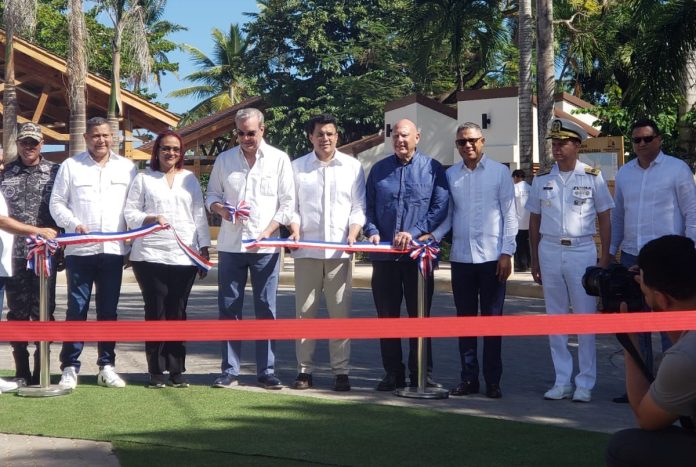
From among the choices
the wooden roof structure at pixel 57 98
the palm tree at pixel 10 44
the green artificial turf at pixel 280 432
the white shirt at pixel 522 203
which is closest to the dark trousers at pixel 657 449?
the green artificial turf at pixel 280 432

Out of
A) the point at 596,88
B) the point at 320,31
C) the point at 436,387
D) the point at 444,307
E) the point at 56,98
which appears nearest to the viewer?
the point at 436,387

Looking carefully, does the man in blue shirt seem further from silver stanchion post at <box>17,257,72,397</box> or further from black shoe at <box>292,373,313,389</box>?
silver stanchion post at <box>17,257,72,397</box>

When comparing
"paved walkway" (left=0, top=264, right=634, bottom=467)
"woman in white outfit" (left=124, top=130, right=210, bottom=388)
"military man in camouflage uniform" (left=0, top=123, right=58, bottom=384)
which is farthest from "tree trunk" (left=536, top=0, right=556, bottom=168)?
"military man in camouflage uniform" (left=0, top=123, right=58, bottom=384)

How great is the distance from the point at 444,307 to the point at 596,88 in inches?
972

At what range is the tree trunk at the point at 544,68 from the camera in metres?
18.0

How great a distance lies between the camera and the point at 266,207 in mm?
8078

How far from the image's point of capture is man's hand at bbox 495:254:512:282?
7.79 meters

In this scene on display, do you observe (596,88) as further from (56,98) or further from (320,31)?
(56,98)

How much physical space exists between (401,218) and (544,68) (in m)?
11.2

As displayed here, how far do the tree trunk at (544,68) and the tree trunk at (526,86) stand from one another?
5.18 ft

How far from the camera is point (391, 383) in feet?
26.1

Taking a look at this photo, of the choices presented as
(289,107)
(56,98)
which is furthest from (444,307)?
(289,107)

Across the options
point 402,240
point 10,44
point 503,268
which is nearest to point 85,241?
point 402,240

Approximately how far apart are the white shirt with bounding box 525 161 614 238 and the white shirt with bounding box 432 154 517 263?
276 millimetres
